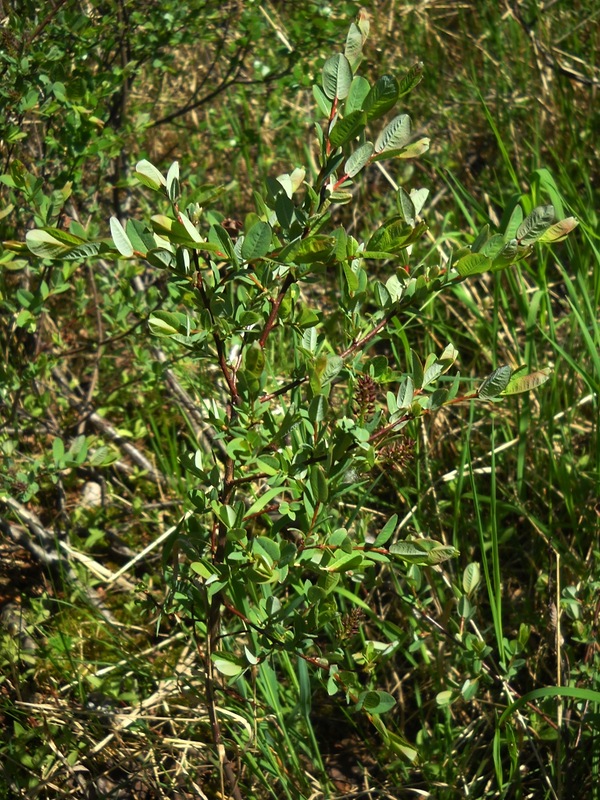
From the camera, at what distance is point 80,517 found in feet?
6.78

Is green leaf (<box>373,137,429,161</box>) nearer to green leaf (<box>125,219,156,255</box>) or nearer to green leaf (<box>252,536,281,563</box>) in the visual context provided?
green leaf (<box>125,219,156,255</box>)

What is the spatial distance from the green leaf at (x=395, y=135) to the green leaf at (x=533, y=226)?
0.20m

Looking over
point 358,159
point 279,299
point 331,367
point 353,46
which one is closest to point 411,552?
point 331,367

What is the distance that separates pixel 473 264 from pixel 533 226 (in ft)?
0.32

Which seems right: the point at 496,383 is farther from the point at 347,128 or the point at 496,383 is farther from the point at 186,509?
the point at 186,509

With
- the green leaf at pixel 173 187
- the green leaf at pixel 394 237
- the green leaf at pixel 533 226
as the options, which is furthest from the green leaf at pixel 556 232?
the green leaf at pixel 173 187

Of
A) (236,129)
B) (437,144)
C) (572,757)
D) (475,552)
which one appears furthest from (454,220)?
(572,757)

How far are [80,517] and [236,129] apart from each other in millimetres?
1619

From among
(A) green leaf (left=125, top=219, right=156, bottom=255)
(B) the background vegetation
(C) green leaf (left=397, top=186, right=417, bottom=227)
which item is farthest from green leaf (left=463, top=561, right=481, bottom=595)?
(A) green leaf (left=125, top=219, right=156, bottom=255)

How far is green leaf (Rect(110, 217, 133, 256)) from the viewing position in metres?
1.00

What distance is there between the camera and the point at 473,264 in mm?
1072

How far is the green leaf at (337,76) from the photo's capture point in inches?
39.2

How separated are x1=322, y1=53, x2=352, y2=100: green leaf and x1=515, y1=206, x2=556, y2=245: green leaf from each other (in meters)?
0.30

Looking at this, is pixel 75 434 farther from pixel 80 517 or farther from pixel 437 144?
pixel 437 144
